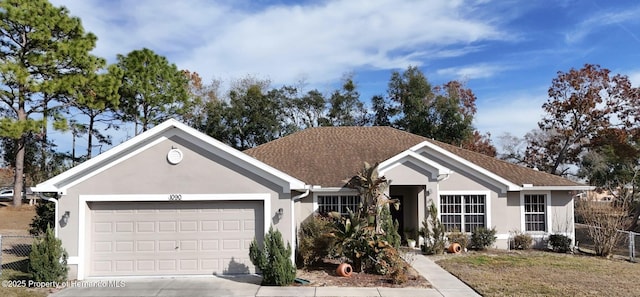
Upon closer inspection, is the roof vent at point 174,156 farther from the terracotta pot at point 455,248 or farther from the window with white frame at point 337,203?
the terracotta pot at point 455,248

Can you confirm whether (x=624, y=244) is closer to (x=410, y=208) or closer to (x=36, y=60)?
(x=410, y=208)

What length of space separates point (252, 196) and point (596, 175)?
1601 inches

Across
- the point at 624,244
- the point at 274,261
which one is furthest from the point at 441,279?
the point at 624,244

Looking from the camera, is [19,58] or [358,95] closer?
[19,58]

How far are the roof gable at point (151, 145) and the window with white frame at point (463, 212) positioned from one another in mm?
8012

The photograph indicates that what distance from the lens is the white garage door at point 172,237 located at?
12.9 meters

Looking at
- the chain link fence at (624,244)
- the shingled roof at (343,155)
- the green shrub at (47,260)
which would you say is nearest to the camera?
the green shrub at (47,260)

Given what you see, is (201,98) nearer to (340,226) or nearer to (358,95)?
(358,95)

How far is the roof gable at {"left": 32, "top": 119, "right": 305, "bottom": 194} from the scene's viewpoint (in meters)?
12.6

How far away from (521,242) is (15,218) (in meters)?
28.9

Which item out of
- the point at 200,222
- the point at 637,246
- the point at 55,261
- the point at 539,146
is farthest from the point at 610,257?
the point at 539,146

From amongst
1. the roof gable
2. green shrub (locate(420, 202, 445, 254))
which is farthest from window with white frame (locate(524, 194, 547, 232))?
the roof gable

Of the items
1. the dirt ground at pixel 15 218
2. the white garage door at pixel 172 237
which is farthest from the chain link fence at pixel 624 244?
the dirt ground at pixel 15 218

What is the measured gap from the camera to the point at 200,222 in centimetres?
1320
